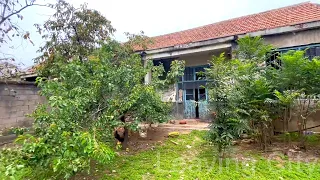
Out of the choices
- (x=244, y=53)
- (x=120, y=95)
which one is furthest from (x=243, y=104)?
(x=120, y=95)

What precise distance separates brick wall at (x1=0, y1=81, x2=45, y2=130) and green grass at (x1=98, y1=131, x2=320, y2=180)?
4.81m

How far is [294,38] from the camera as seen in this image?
712cm

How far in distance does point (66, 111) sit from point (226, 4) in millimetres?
13608

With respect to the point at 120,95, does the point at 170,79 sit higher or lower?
higher

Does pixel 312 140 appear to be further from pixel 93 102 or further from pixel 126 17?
pixel 126 17

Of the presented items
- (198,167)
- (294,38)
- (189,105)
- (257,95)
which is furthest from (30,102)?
(294,38)

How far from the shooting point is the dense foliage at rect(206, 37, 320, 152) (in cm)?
457

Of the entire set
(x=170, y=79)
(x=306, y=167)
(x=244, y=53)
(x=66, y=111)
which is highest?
(x=244, y=53)

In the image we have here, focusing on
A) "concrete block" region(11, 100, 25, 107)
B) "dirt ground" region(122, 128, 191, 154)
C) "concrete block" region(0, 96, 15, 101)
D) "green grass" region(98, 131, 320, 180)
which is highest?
"concrete block" region(0, 96, 15, 101)

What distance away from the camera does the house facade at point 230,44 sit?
693cm

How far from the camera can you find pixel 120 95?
4723 millimetres

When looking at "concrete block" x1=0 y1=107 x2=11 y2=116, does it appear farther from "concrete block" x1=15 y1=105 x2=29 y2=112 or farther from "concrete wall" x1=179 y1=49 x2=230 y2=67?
"concrete wall" x1=179 y1=49 x2=230 y2=67

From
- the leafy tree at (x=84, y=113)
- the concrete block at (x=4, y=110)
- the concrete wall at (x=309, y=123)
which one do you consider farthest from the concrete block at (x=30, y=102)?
the concrete wall at (x=309, y=123)

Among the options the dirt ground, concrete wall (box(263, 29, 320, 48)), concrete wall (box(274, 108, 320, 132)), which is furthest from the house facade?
concrete wall (box(274, 108, 320, 132))
